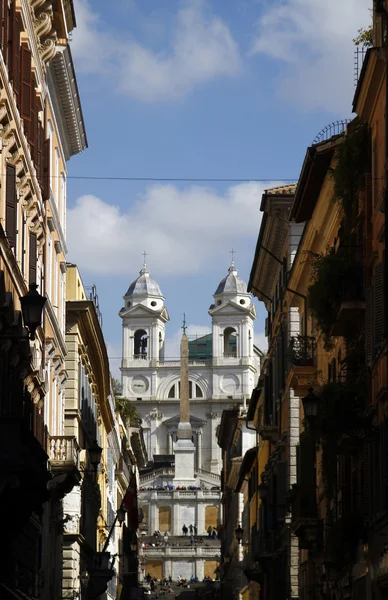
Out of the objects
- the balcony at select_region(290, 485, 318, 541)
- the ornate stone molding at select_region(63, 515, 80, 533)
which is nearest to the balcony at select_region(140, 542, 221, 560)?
the ornate stone molding at select_region(63, 515, 80, 533)

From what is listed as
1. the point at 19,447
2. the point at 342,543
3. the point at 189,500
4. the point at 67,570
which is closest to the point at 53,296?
the point at 67,570

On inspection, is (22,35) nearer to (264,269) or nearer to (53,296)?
(53,296)

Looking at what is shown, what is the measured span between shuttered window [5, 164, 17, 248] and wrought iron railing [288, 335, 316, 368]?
38.7ft

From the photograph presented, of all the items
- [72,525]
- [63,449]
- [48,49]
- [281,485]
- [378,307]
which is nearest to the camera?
[378,307]

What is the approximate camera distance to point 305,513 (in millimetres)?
38562

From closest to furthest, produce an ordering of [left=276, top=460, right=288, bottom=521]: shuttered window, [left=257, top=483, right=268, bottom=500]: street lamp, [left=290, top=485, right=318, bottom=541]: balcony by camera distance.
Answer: [left=290, top=485, right=318, bottom=541]: balcony → [left=276, top=460, right=288, bottom=521]: shuttered window → [left=257, top=483, right=268, bottom=500]: street lamp

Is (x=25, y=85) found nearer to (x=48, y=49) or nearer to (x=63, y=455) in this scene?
(x=48, y=49)

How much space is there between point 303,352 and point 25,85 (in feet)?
38.9

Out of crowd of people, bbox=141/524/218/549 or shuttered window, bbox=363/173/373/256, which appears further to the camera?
crowd of people, bbox=141/524/218/549

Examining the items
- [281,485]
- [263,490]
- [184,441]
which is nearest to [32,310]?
[281,485]

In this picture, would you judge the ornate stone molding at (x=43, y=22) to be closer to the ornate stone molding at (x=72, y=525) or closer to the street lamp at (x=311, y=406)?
the street lamp at (x=311, y=406)

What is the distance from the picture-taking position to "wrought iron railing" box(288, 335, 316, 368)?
129 ft

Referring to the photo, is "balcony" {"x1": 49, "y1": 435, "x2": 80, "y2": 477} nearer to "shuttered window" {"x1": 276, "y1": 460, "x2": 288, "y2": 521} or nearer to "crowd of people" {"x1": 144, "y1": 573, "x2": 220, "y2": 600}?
"shuttered window" {"x1": 276, "y1": 460, "x2": 288, "y2": 521}

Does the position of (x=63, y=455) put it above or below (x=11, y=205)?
below
